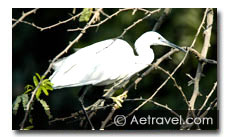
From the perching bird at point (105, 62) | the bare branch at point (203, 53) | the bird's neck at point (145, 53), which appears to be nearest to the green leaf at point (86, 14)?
the perching bird at point (105, 62)

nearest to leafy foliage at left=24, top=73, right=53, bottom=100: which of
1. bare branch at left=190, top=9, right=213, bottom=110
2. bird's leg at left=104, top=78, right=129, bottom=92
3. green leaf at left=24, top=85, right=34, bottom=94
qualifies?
green leaf at left=24, top=85, right=34, bottom=94

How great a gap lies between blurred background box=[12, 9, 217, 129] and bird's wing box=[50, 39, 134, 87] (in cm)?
4

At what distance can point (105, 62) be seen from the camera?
11.1 ft

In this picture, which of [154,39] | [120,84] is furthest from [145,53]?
[120,84]

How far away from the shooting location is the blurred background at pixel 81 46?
3332mm

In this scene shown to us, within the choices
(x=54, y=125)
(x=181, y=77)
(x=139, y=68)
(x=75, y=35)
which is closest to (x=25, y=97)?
(x=54, y=125)

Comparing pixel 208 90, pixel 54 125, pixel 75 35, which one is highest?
pixel 75 35

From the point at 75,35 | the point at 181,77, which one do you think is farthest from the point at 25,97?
the point at 181,77

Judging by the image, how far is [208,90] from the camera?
3.28 meters

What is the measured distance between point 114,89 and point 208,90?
57cm

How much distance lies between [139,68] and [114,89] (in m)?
0.21

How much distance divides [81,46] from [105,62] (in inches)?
7.1

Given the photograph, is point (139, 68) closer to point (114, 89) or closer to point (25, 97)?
point (114, 89)

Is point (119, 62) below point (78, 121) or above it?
above
